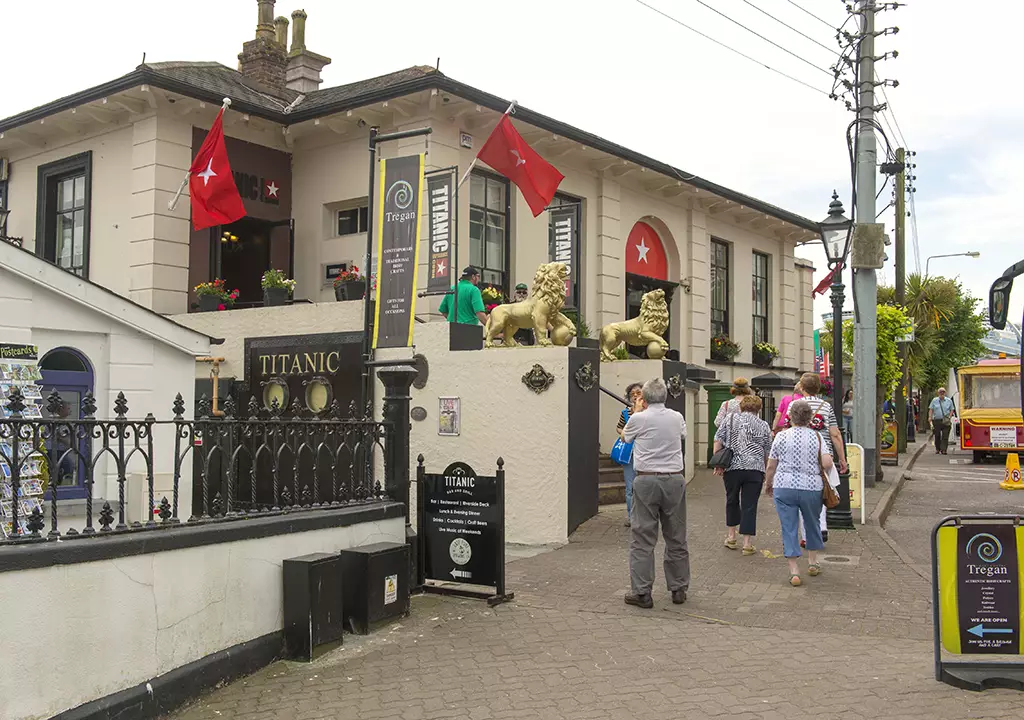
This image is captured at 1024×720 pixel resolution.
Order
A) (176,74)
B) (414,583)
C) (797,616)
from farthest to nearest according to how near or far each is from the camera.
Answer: (176,74), (414,583), (797,616)

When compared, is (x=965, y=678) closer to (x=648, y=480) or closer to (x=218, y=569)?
(x=648, y=480)

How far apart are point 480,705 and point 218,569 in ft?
6.09

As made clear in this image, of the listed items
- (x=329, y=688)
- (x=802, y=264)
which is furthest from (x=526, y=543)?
(x=802, y=264)

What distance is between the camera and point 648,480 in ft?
25.4

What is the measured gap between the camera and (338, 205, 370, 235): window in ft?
52.1

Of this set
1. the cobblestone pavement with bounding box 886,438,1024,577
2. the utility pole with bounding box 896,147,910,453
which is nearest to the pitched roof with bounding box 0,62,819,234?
the cobblestone pavement with bounding box 886,438,1024,577

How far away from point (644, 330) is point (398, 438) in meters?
6.96

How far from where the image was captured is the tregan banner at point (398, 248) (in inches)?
446

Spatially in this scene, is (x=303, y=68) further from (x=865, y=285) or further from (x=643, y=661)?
(x=643, y=661)

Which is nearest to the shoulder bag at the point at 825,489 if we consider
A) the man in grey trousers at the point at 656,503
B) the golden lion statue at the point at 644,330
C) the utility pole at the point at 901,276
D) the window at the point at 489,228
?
the man in grey trousers at the point at 656,503

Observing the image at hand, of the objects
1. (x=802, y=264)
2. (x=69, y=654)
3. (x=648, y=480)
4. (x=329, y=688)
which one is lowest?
(x=329, y=688)

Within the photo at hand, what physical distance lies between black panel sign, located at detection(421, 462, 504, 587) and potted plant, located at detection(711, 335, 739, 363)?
571 inches

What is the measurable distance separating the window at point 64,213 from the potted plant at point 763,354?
1548 centimetres

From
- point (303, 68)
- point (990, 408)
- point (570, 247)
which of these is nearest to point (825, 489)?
point (570, 247)
